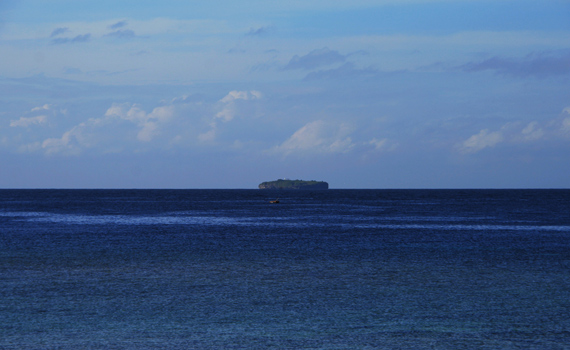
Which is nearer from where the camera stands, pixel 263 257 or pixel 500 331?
pixel 500 331

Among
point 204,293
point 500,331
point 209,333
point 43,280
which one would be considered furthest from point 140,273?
point 500,331

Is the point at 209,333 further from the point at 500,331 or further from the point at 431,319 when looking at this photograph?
the point at 500,331

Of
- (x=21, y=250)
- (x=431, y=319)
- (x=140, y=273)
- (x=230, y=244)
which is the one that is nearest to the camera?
(x=431, y=319)

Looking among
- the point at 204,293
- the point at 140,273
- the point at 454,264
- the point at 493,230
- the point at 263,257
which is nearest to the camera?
the point at 204,293

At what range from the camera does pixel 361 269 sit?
36.6 m

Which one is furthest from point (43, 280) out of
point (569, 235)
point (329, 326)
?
point (569, 235)

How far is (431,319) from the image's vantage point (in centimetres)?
2291

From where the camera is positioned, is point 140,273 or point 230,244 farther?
point 230,244

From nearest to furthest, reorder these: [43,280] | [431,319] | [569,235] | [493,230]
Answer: [431,319]
[43,280]
[569,235]
[493,230]

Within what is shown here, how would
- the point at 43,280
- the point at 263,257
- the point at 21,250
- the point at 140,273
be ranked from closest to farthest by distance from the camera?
the point at 43,280
the point at 140,273
the point at 263,257
the point at 21,250

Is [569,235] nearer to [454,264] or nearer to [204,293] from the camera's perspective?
[454,264]

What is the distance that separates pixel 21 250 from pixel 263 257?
59.1ft

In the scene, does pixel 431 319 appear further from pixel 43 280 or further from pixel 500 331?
pixel 43 280

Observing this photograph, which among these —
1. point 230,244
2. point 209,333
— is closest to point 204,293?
point 209,333
